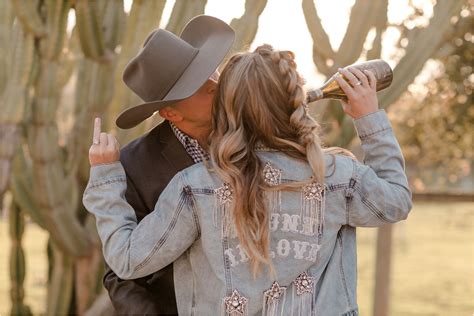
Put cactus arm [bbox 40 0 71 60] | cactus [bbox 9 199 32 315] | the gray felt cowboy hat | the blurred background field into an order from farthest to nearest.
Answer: cactus [bbox 9 199 32 315] → cactus arm [bbox 40 0 71 60] → the blurred background field → the gray felt cowboy hat

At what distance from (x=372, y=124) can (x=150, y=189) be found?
2.27ft

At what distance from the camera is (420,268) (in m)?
Result: 11.8

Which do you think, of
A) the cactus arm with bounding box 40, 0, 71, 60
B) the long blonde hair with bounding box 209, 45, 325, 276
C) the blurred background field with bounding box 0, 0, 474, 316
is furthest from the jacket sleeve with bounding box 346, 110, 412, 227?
the cactus arm with bounding box 40, 0, 71, 60

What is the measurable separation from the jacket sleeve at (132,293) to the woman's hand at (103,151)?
22 cm

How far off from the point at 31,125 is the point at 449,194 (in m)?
2.94

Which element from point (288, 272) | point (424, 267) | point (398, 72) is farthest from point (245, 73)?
point (424, 267)

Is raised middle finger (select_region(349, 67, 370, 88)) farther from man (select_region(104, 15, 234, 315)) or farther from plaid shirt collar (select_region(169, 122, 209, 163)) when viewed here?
plaid shirt collar (select_region(169, 122, 209, 163))

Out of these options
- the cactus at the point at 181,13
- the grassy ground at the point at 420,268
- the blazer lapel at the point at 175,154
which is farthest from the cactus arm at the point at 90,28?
the grassy ground at the point at 420,268

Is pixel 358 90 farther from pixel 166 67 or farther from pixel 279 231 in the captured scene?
pixel 166 67

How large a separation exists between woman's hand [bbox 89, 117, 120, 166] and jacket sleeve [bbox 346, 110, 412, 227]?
647 millimetres

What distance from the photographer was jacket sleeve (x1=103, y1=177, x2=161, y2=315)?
2.54 m

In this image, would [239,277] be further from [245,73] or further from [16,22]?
[16,22]

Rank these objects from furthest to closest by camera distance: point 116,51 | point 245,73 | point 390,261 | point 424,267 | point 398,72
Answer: point 424,267 < point 390,261 < point 116,51 < point 398,72 < point 245,73

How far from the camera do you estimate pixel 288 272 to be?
2.26m
